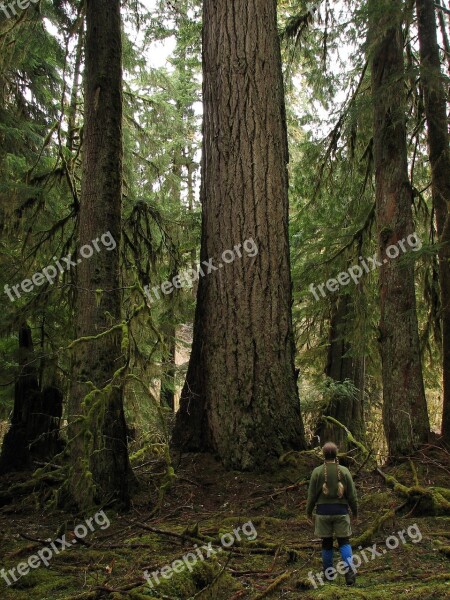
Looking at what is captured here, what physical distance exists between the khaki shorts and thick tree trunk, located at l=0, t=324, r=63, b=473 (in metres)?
5.19

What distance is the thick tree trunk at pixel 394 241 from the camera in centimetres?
703

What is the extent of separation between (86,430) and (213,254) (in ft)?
7.84

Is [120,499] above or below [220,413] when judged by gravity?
below

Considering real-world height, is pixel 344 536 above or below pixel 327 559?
above

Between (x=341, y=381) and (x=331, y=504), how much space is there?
8.76 metres

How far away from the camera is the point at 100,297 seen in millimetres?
5664

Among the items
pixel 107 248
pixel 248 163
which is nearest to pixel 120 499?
pixel 107 248

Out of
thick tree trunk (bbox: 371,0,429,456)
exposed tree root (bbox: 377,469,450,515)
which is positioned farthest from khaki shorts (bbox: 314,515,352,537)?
thick tree trunk (bbox: 371,0,429,456)

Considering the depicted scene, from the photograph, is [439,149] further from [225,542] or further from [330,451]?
[225,542]

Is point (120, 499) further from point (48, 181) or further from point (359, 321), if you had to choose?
point (359, 321)

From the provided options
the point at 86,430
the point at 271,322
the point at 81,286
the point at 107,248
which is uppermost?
the point at 107,248

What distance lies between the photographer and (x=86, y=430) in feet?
16.5

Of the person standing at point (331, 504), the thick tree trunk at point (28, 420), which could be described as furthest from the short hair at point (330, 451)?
the thick tree trunk at point (28, 420)

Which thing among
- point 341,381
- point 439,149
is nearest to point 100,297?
point 439,149
